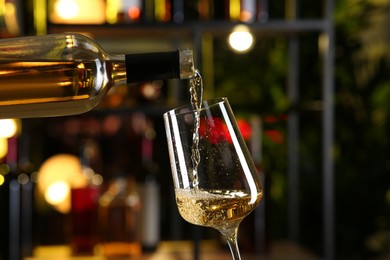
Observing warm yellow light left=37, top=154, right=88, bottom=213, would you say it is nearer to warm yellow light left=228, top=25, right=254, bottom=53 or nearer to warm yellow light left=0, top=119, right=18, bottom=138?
warm yellow light left=0, top=119, right=18, bottom=138

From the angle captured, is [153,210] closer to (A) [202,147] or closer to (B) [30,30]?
(B) [30,30]

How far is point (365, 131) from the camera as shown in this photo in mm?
3094

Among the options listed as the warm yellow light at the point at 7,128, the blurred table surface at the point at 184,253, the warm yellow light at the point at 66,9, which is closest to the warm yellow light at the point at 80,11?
the warm yellow light at the point at 66,9

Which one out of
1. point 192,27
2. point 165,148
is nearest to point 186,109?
point 192,27

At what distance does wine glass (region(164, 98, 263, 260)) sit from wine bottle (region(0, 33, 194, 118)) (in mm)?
87

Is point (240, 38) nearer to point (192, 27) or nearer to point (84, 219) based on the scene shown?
point (192, 27)

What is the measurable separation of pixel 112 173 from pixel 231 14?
2.43ft

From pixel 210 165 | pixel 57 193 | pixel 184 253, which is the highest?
pixel 210 165

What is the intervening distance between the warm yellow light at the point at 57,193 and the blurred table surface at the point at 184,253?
0.14 metres

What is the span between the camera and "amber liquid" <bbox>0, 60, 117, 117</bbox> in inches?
21.9

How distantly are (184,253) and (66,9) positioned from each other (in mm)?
767

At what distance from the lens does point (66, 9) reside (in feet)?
7.05

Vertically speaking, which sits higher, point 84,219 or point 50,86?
point 50,86

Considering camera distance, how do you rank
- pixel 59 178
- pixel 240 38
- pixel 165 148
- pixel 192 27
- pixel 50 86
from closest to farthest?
pixel 50 86, pixel 192 27, pixel 240 38, pixel 59 178, pixel 165 148
